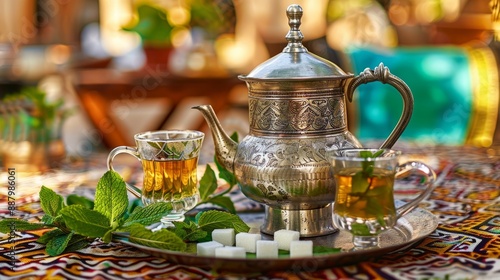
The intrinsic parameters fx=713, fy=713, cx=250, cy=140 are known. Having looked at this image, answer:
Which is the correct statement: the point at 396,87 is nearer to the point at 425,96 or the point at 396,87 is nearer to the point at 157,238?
the point at 157,238

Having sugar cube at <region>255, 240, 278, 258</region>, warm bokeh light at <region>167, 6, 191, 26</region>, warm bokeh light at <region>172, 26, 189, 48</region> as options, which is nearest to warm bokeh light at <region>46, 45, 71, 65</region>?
warm bokeh light at <region>172, 26, 189, 48</region>

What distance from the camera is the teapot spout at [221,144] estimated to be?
957mm

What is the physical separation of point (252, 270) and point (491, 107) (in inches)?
83.6

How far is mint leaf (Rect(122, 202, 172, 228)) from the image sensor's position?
0.85 metres

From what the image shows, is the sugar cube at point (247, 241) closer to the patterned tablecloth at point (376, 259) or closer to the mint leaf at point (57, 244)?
the patterned tablecloth at point (376, 259)

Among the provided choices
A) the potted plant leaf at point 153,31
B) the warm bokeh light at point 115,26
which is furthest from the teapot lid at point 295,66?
the warm bokeh light at point 115,26

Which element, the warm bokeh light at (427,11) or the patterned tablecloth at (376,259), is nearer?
the patterned tablecloth at (376,259)

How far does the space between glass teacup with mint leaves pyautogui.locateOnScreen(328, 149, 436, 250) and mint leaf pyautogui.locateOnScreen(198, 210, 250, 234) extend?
0.14m

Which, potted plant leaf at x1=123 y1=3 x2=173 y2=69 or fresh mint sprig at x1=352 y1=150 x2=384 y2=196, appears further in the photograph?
potted plant leaf at x1=123 y1=3 x2=173 y2=69

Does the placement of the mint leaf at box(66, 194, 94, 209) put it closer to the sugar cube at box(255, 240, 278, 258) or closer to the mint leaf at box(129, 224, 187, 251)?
the mint leaf at box(129, 224, 187, 251)

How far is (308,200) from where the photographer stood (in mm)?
885

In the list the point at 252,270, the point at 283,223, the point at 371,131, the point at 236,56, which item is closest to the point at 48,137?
the point at 283,223

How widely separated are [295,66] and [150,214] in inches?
10.1

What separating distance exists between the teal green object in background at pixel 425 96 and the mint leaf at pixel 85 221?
1959 mm
